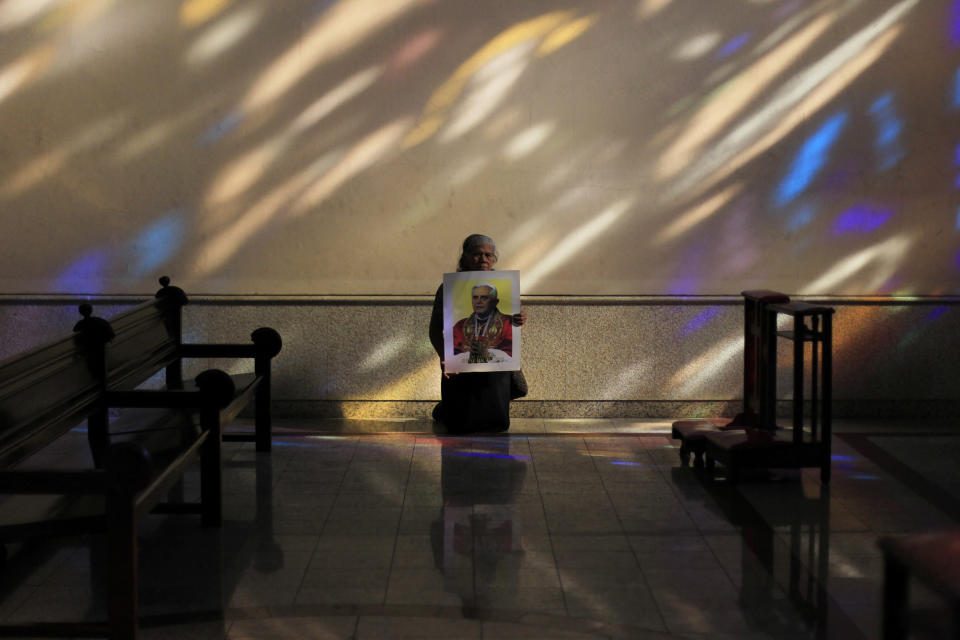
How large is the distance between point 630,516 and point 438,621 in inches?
67.9

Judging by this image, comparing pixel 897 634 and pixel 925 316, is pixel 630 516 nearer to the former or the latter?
pixel 897 634

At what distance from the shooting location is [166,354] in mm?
6852

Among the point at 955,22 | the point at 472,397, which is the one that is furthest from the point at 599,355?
the point at 955,22

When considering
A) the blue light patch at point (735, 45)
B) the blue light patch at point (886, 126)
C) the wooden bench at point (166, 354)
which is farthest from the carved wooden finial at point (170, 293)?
the blue light patch at point (886, 126)

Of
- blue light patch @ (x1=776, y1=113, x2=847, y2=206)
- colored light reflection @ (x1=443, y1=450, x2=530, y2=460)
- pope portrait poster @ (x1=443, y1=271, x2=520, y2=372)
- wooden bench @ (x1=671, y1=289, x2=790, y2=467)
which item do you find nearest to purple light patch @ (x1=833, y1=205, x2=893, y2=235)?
blue light patch @ (x1=776, y1=113, x2=847, y2=206)

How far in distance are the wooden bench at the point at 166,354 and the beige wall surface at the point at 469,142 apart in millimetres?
1162

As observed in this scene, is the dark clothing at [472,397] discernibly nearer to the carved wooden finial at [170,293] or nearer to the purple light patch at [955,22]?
the carved wooden finial at [170,293]

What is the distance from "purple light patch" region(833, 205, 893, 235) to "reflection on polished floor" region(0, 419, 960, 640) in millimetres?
1636

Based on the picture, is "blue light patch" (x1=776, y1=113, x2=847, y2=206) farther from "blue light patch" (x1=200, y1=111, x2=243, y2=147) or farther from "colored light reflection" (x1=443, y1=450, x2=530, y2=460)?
"blue light patch" (x1=200, y1=111, x2=243, y2=147)

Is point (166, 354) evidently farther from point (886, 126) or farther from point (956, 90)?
point (956, 90)

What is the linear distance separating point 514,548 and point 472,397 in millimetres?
2570

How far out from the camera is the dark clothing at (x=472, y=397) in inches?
304

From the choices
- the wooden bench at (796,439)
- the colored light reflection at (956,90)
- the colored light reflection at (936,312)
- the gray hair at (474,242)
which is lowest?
the wooden bench at (796,439)

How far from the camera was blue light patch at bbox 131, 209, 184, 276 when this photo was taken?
320 inches
